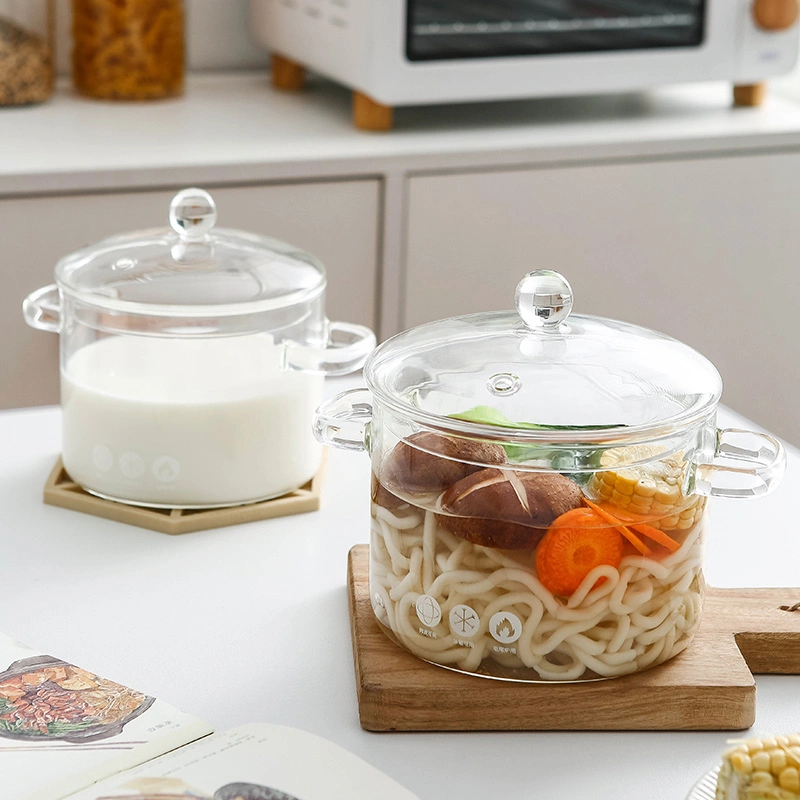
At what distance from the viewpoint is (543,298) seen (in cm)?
76

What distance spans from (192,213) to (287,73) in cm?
141

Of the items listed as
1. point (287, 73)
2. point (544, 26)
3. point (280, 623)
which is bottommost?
Answer: point (280, 623)

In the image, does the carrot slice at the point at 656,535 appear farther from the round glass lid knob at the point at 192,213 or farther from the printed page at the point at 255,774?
the round glass lid knob at the point at 192,213

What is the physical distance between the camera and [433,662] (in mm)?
757

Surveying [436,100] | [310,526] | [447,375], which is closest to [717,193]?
[436,100]

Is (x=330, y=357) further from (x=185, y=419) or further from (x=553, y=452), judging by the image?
(x=553, y=452)

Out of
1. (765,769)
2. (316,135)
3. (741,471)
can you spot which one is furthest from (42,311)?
(316,135)

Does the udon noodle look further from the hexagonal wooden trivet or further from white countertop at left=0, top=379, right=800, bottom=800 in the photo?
the hexagonal wooden trivet

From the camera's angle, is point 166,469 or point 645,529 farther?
point 166,469

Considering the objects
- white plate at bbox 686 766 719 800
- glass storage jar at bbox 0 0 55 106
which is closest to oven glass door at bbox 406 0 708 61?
glass storage jar at bbox 0 0 55 106

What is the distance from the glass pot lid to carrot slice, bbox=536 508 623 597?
347 millimetres

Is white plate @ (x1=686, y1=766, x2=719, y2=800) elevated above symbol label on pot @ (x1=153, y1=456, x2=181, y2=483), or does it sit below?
below

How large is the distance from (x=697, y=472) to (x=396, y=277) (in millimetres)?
1279

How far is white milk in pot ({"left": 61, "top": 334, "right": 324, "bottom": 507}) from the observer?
37.6 inches
